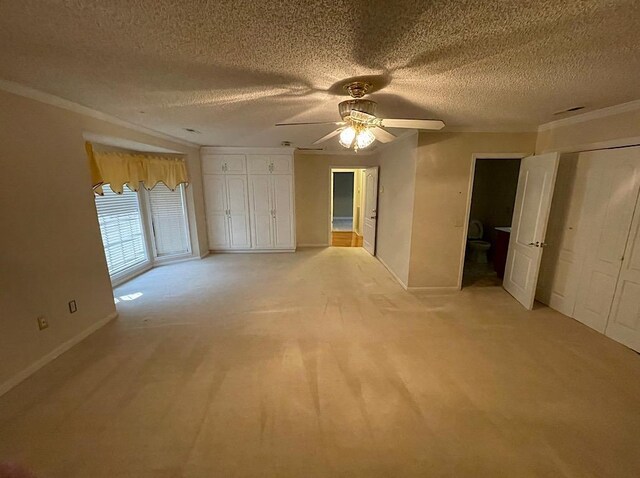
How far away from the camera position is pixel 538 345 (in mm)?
2428

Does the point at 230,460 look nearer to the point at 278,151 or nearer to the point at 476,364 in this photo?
the point at 476,364

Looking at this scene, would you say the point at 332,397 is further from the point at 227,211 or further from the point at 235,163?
the point at 235,163

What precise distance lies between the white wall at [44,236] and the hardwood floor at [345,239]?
4.67 m

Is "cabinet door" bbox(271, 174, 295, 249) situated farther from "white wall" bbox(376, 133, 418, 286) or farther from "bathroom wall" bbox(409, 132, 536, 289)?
"bathroom wall" bbox(409, 132, 536, 289)

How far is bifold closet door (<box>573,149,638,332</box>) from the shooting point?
7.95 feet

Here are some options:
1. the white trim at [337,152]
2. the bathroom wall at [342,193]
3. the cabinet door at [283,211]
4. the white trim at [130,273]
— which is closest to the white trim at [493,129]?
the white trim at [337,152]

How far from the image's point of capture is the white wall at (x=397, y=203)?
3562mm

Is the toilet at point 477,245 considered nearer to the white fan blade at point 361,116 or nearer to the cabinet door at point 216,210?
the white fan blade at point 361,116

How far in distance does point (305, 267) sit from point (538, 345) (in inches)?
127

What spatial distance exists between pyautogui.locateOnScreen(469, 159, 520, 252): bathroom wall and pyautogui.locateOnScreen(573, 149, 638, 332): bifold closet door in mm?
2314

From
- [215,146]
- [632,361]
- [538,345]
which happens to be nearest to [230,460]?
[538,345]

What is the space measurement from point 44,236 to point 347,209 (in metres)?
9.27

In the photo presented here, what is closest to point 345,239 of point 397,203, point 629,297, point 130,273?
point 397,203

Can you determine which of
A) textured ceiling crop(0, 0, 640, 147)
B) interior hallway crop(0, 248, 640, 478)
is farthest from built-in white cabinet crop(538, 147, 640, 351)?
textured ceiling crop(0, 0, 640, 147)
